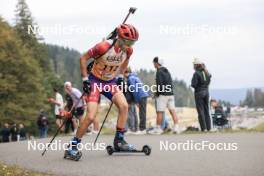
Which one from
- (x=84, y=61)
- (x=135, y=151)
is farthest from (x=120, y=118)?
(x=84, y=61)

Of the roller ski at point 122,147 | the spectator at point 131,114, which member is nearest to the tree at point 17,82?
the spectator at point 131,114

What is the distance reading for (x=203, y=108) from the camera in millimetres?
18141

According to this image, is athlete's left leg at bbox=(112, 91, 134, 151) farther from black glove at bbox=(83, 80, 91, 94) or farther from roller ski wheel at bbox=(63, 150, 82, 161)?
roller ski wheel at bbox=(63, 150, 82, 161)

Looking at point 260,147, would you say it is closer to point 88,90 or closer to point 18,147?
point 88,90

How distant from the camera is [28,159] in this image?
11.0 meters

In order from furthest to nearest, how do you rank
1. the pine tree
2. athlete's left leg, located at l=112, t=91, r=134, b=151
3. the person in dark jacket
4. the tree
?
the pine tree → the tree → the person in dark jacket → athlete's left leg, located at l=112, t=91, r=134, b=151

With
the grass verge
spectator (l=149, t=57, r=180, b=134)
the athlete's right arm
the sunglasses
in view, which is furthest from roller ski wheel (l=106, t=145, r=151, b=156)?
spectator (l=149, t=57, r=180, b=134)

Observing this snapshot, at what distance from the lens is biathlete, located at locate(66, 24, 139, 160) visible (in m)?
10.5

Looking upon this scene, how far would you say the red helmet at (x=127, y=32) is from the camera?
410 inches

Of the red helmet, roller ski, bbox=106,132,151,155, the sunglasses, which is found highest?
the red helmet

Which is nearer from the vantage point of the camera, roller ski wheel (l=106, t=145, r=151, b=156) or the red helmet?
the red helmet

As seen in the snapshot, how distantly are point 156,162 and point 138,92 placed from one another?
8318 mm

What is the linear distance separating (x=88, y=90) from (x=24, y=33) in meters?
72.4

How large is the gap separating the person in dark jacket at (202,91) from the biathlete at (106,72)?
699 centimetres
